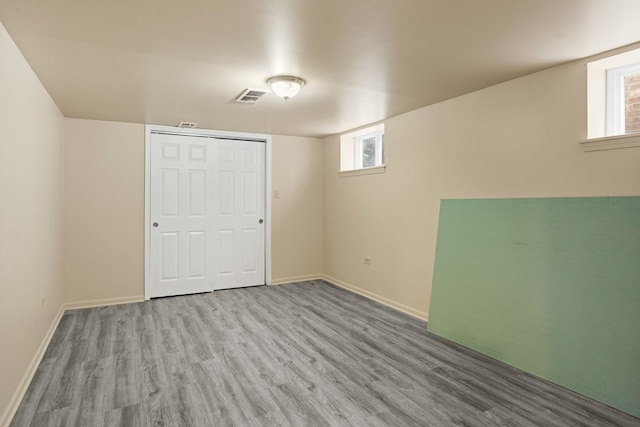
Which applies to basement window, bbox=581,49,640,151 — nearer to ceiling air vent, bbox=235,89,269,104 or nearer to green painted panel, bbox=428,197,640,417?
green painted panel, bbox=428,197,640,417

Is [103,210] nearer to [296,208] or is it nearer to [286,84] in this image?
[296,208]

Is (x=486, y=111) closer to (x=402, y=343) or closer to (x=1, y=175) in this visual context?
(x=402, y=343)

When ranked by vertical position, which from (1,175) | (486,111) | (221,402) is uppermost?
(486,111)

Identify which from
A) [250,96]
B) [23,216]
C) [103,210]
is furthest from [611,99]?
[103,210]

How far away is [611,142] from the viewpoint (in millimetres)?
2375

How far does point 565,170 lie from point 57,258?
4.72 m

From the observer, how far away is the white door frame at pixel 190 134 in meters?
4.62

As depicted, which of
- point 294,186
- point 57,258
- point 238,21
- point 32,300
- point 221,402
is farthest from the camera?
point 294,186

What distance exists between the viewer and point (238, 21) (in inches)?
78.8

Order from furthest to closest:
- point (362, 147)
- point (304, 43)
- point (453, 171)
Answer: point (362, 147)
point (453, 171)
point (304, 43)

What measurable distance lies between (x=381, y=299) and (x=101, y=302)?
338 centimetres

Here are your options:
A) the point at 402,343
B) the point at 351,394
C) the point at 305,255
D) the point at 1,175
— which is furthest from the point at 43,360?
the point at 305,255

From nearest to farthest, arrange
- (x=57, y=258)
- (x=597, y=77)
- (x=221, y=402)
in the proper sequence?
(x=221, y=402) → (x=597, y=77) → (x=57, y=258)

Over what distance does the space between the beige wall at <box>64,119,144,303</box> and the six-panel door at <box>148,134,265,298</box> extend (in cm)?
20
